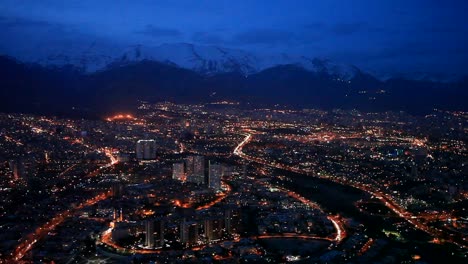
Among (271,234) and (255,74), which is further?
(255,74)

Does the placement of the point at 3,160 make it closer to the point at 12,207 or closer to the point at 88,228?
the point at 12,207

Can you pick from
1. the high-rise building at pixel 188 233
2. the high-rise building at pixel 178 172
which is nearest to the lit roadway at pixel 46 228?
the high-rise building at pixel 178 172

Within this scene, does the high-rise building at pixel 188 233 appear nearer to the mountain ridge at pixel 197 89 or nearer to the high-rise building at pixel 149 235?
the high-rise building at pixel 149 235

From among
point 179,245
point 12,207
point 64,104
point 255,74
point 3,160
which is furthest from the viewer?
point 255,74

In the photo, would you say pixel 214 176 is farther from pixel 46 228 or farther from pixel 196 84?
pixel 196 84

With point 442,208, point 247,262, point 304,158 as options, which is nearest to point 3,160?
point 304,158

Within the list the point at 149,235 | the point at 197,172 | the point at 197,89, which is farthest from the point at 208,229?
the point at 197,89

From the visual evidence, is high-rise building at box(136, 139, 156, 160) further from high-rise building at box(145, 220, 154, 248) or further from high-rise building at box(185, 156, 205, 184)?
high-rise building at box(145, 220, 154, 248)
